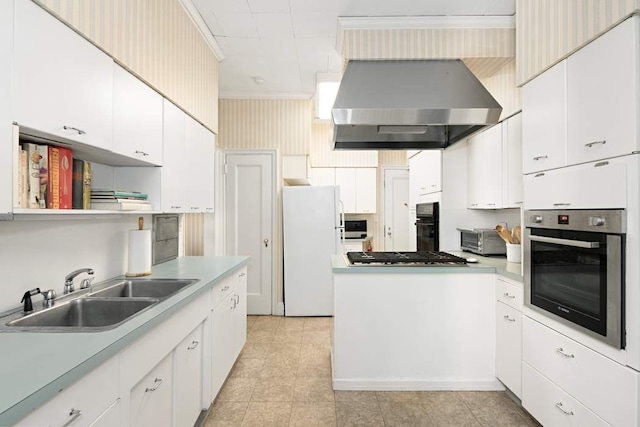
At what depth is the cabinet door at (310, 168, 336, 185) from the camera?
18.2ft

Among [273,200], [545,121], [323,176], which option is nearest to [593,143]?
[545,121]

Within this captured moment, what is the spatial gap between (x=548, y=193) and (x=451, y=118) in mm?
860

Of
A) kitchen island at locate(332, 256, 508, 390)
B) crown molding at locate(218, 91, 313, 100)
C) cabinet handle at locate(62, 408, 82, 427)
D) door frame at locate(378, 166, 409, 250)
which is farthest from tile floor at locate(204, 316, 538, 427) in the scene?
door frame at locate(378, 166, 409, 250)

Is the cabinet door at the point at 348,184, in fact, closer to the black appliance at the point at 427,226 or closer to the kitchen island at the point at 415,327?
the black appliance at the point at 427,226

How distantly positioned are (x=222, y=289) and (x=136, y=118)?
1.20m

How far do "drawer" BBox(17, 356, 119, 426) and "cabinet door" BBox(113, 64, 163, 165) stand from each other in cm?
104

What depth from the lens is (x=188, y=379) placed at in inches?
71.1

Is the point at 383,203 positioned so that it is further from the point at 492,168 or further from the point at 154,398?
the point at 154,398

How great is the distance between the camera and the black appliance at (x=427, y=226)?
11.3 ft

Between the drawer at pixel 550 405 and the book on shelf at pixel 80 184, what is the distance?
252 cm

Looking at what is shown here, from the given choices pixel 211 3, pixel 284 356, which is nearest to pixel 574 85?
pixel 211 3

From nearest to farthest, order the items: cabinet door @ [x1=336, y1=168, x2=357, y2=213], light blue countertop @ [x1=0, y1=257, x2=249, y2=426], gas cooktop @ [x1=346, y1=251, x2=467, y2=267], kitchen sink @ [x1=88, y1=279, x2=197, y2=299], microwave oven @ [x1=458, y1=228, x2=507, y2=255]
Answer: light blue countertop @ [x1=0, y1=257, x2=249, y2=426], kitchen sink @ [x1=88, y1=279, x2=197, y2=299], gas cooktop @ [x1=346, y1=251, x2=467, y2=267], microwave oven @ [x1=458, y1=228, x2=507, y2=255], cabinet door @ [x1=336, y1=168, x2=357, y2=213]

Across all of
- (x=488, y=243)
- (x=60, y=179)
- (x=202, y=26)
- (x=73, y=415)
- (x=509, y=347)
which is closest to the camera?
(x=73, y=415)

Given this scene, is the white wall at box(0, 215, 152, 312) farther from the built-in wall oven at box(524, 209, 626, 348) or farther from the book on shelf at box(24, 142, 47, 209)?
the built-in wall oven at box(524, 209, 626, 348)
